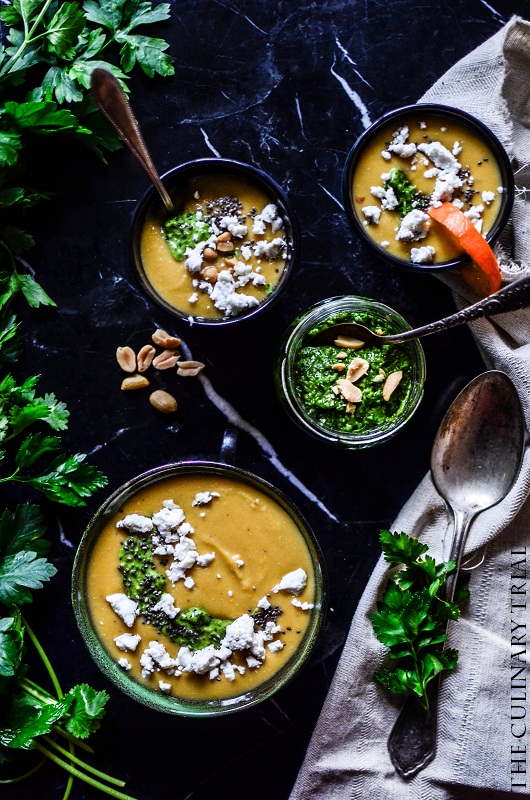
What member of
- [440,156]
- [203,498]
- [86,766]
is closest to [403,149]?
[440,156]

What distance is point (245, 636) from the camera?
2.44 metres

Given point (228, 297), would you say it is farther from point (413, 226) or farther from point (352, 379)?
point (413, 226)

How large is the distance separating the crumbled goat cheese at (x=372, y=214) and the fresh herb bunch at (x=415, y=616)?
106 cm

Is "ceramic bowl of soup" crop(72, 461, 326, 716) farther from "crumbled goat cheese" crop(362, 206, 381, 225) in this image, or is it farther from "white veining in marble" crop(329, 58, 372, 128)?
"white veining in marble" crop(329, 58, 372, 128)

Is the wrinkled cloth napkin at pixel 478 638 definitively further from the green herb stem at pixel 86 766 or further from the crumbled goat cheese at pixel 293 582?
the green herb stem at pixel 86 766

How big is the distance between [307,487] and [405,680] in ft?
2.40

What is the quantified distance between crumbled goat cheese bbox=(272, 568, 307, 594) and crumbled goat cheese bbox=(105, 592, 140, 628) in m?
0.47

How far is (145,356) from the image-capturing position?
2.77m

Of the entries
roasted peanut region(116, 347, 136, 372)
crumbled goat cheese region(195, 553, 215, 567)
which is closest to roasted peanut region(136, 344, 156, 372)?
roasted peanut region(116, 347, 136, 372)

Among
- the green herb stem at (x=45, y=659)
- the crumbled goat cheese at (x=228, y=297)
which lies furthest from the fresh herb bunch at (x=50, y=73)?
the green herb stem at (x=45, y=659)

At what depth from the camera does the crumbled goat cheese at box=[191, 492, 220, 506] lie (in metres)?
2.51

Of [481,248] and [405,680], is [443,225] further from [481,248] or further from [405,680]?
[405,680]

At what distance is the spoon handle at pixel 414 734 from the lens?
2.61 meters

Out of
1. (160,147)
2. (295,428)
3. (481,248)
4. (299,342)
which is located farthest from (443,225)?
(160,147)
